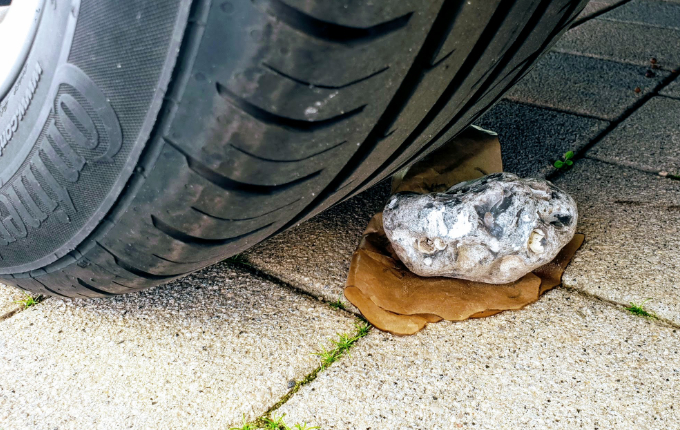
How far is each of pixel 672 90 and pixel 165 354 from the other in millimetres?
2360

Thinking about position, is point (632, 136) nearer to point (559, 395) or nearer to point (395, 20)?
point (559, 395)

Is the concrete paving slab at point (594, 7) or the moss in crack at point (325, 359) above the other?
the moss in crack at point (325, 359)

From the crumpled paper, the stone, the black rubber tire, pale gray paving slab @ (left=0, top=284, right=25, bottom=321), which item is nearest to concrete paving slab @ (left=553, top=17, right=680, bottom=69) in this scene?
the crumpled paper

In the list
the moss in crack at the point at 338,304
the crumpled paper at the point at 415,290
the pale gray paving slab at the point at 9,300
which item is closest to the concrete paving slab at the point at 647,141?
the crumpled paper at the point at 415,290

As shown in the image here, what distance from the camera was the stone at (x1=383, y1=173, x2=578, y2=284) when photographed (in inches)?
54.4

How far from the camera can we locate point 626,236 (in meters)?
1.63

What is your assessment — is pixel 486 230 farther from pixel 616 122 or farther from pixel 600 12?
pixel 600 12

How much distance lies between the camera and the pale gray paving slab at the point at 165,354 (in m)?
1.19

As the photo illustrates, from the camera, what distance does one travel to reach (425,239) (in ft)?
4.68

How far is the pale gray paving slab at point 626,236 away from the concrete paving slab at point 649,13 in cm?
190

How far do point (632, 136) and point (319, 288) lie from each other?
1405 millimetres

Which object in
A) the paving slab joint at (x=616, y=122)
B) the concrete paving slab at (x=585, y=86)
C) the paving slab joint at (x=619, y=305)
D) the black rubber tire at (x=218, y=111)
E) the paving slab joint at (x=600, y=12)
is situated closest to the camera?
the black rubber tire at (x=218, y=111)

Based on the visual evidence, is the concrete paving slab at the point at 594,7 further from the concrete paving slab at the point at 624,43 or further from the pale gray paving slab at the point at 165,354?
the pale gray paving slab at the point at 165,354

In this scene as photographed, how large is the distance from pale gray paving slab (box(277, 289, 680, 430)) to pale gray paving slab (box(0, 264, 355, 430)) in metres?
0.11
